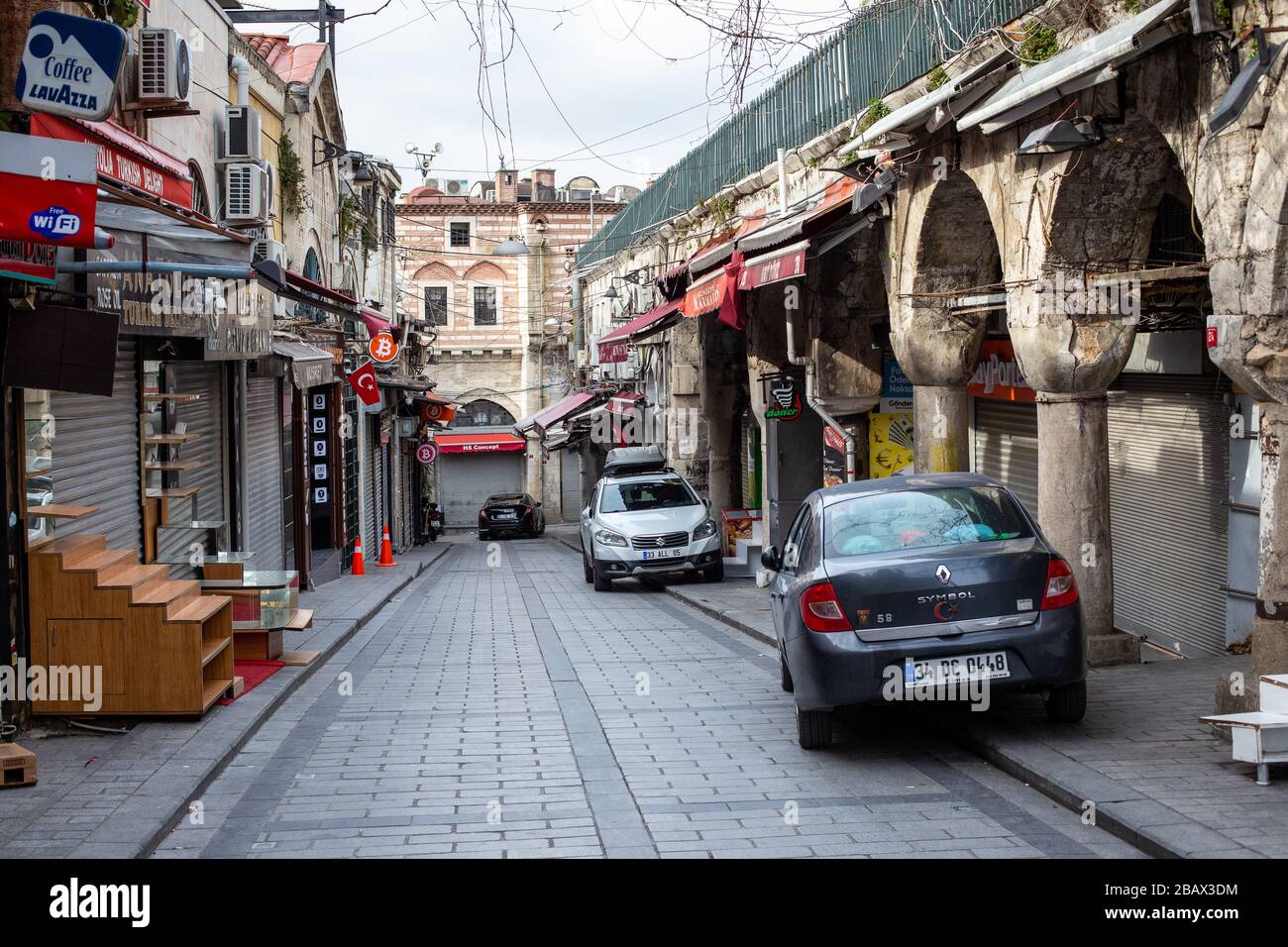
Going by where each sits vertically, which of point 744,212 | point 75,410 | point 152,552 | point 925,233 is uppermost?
point 744,212

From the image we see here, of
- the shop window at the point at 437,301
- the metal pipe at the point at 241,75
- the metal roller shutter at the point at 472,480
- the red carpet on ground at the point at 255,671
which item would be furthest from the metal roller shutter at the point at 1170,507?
the shop window at the point at 437,301

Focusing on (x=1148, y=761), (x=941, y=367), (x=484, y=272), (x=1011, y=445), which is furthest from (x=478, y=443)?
(x=1148, y=761)

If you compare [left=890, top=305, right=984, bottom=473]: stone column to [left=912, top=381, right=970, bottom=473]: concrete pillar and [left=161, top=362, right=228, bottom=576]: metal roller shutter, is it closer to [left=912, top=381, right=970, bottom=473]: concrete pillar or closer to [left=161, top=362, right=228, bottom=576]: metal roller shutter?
[left=912, top=381, right=970, bottom=473]: concrete pillar

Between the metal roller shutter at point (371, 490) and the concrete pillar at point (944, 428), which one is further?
the metal roller shutter at point (371, 490)

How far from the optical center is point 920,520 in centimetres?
861

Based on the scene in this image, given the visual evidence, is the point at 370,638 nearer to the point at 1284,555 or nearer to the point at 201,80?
the point at 201,80

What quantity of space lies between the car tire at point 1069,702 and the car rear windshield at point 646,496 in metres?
14.3

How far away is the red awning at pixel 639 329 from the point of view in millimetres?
23141

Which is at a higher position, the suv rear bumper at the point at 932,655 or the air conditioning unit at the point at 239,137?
the air conditioning unit at the point at 239,137

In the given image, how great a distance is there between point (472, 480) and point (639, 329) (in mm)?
37009

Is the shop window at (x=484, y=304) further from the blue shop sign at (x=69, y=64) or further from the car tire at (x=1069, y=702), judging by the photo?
the car tire at (x=1069, y=702)

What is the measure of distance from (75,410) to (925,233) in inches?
314

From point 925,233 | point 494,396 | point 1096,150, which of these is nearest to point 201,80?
point 925,233
